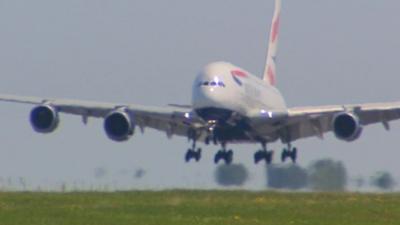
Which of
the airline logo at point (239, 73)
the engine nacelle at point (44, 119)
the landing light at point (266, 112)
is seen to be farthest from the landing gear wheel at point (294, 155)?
the engine nacelle at point (44, 119)

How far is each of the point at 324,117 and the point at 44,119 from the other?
11.0 metres

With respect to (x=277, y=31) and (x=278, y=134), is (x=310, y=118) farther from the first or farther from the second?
(x=277, y=31)

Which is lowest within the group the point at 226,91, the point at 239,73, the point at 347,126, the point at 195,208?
the point at 195,208

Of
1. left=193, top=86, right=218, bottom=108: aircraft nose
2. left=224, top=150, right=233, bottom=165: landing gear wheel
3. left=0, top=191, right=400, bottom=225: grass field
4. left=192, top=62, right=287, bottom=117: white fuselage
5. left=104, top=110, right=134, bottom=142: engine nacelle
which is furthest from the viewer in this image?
left=104, top=110, right=134, bottom=142: engine nacelle

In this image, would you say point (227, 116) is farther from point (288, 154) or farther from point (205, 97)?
point (288, 154)

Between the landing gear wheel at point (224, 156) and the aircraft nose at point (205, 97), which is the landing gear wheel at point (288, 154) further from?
the aircraft nose at point (205, 97)

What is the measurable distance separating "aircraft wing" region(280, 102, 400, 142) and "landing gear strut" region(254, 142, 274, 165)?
138cm

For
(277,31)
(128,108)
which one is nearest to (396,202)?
(128,108)

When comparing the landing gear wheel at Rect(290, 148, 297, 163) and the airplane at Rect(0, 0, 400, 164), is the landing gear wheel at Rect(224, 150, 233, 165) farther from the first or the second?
the landing gear wheel at Rect(290, 148, 297, 163)

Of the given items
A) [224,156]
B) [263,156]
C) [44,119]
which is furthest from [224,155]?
[44,119]

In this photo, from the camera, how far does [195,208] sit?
33.4 meters

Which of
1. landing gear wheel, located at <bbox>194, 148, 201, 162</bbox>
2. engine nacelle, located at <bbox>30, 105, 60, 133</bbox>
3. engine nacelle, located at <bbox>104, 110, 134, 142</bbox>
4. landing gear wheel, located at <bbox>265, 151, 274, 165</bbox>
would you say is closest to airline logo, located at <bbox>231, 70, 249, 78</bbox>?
landing gear wheel, located at <bbox>265, 151, 274, 165</bbox>

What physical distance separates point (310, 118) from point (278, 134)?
1.44 metres

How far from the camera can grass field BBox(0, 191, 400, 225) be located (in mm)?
29663
